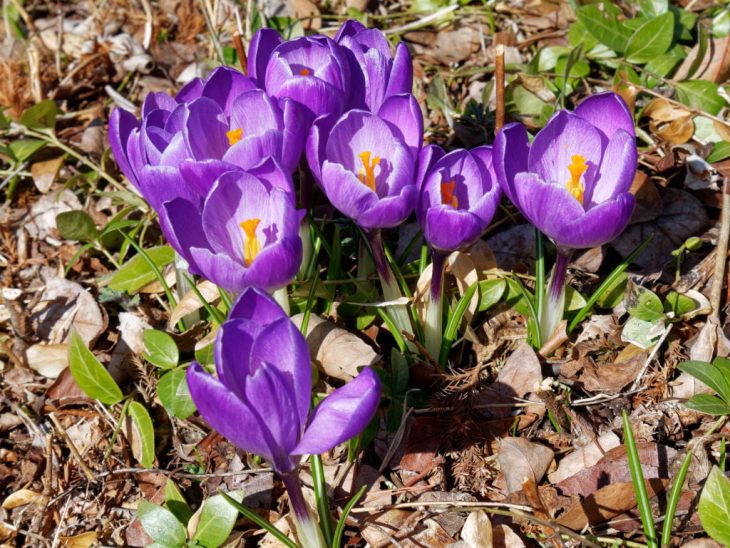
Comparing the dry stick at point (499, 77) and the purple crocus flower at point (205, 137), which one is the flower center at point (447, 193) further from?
the dry stick at point (499, 77)

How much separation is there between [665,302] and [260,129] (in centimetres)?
124

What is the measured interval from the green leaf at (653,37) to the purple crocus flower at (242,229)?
70.7 inches

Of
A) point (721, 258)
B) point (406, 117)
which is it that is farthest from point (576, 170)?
point (721, 258)

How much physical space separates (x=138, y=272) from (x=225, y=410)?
3.94 ft

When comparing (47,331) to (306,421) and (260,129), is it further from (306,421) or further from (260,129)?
(306,421)

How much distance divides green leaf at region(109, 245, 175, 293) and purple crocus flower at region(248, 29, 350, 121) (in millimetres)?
687

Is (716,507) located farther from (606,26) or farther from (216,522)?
(606,26)

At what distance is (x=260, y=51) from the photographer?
2.06 metres

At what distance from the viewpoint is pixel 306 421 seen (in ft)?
4.98

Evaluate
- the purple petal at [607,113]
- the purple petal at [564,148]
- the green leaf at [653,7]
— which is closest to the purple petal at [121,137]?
the purple petal at [564,148]

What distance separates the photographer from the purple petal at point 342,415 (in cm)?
141

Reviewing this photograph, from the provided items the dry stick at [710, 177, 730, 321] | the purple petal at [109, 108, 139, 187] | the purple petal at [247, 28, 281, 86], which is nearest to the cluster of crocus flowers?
the dry stick at [710, 177, 730, 321]

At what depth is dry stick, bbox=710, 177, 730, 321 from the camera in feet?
7.09

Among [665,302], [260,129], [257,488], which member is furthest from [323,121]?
[665,302]
